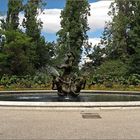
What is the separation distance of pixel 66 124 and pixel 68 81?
8.12m

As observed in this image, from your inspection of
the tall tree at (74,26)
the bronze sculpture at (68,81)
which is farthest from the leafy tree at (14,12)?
the bronze sculpture at (68,81)

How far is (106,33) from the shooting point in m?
66.2

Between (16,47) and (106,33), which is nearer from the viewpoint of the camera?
(16,47)

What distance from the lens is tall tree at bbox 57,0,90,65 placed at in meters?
63.1

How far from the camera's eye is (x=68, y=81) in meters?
21.0

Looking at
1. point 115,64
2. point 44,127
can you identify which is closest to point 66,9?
point 115,64

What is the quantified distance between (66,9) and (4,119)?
170 ft

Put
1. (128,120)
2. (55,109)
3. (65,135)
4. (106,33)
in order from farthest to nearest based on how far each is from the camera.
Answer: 1. (106,33)
2. (55,109)
3. (128,120)
4. (65,135)

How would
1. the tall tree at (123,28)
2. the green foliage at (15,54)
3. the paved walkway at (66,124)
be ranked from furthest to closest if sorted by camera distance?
the tall tree at (123,28), the green foliage at (15,54), the paved walkway at (66,124)

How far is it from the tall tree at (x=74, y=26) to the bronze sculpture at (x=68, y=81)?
41.4 m

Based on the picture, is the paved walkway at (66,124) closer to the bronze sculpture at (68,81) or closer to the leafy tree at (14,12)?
the bronze sculpture at (68,81)

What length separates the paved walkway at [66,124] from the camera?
36.3 ft

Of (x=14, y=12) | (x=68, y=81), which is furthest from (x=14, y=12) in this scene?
(x=68, y=81)

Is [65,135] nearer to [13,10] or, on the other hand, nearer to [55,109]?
[55,109]
